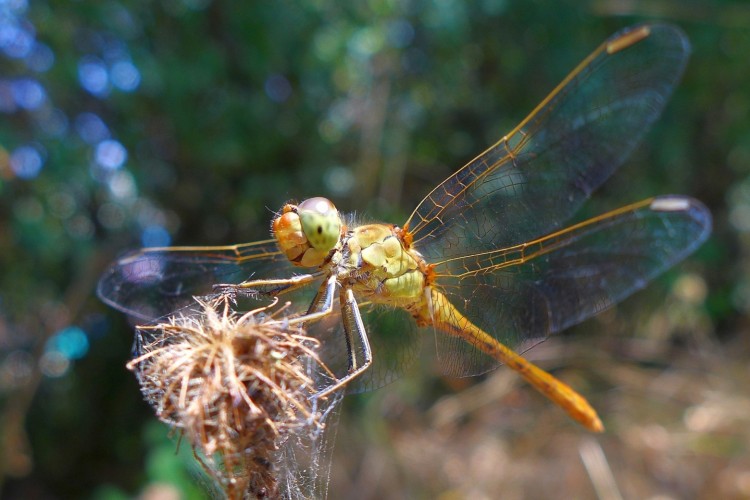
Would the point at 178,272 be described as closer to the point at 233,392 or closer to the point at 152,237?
the point at 233,392

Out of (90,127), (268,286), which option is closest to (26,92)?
(90,127)

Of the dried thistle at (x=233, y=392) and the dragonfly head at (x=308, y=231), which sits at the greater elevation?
the dragonfly head at (x=308, y=231)

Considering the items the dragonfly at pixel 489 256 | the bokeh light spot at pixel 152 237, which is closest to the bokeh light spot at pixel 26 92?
the bokeh light spot at pixel 152 237

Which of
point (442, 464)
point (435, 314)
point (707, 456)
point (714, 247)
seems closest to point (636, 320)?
point (714, 247)

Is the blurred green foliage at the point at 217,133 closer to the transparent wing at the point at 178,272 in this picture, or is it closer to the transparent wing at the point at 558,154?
the transparent wing at the point at 178,272

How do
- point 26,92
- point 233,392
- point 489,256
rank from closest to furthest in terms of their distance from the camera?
1. point 233,392
2. point 489,256
3. point 26,92

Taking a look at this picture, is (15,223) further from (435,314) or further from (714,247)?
(714,247)
